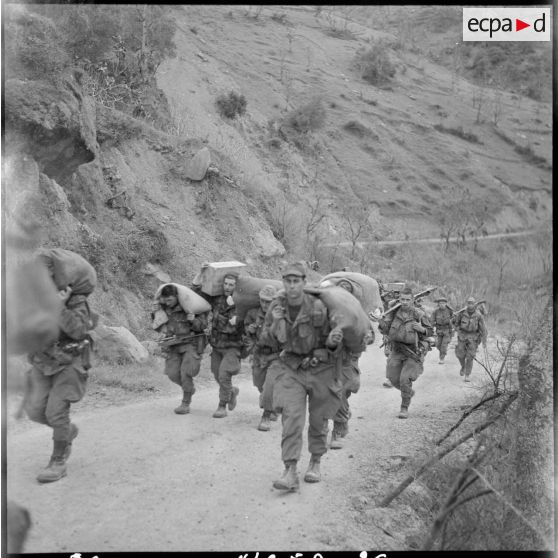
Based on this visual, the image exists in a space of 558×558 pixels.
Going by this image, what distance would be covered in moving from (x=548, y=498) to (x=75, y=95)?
1258 cm

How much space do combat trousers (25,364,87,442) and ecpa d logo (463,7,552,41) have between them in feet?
15.5

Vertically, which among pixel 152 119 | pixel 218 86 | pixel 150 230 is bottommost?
pixel 150 230

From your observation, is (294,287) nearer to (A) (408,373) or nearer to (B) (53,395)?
(B) (53,395)

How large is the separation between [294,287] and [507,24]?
293cm

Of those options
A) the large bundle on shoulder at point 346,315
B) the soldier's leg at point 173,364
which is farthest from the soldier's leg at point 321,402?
the soldier's leg at point 173,364

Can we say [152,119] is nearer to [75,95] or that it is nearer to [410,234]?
[75,95]

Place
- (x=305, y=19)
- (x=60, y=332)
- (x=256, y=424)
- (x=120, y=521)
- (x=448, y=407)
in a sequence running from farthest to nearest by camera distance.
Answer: (x=305, y=19) → (x=448, y=407) → (x=256, y=424) → (x=60, y=332) → (x=120, y=521)

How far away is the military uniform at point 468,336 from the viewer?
14742 millimetres

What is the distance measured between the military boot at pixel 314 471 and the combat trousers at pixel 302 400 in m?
0.17

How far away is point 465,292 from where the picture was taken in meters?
32.1

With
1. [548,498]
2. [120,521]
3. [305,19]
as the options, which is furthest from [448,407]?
[305,19]

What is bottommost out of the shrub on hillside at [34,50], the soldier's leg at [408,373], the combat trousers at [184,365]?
the soldier's leg at [408,373]

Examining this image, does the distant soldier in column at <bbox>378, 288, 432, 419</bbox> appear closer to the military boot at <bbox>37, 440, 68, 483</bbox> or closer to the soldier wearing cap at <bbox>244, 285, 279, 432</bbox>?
the soldier wearing cap at <bbox>244, 285, 279, 432</bbox>

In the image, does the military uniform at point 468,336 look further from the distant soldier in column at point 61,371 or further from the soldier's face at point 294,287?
the distant soldier in column at point 61,371
